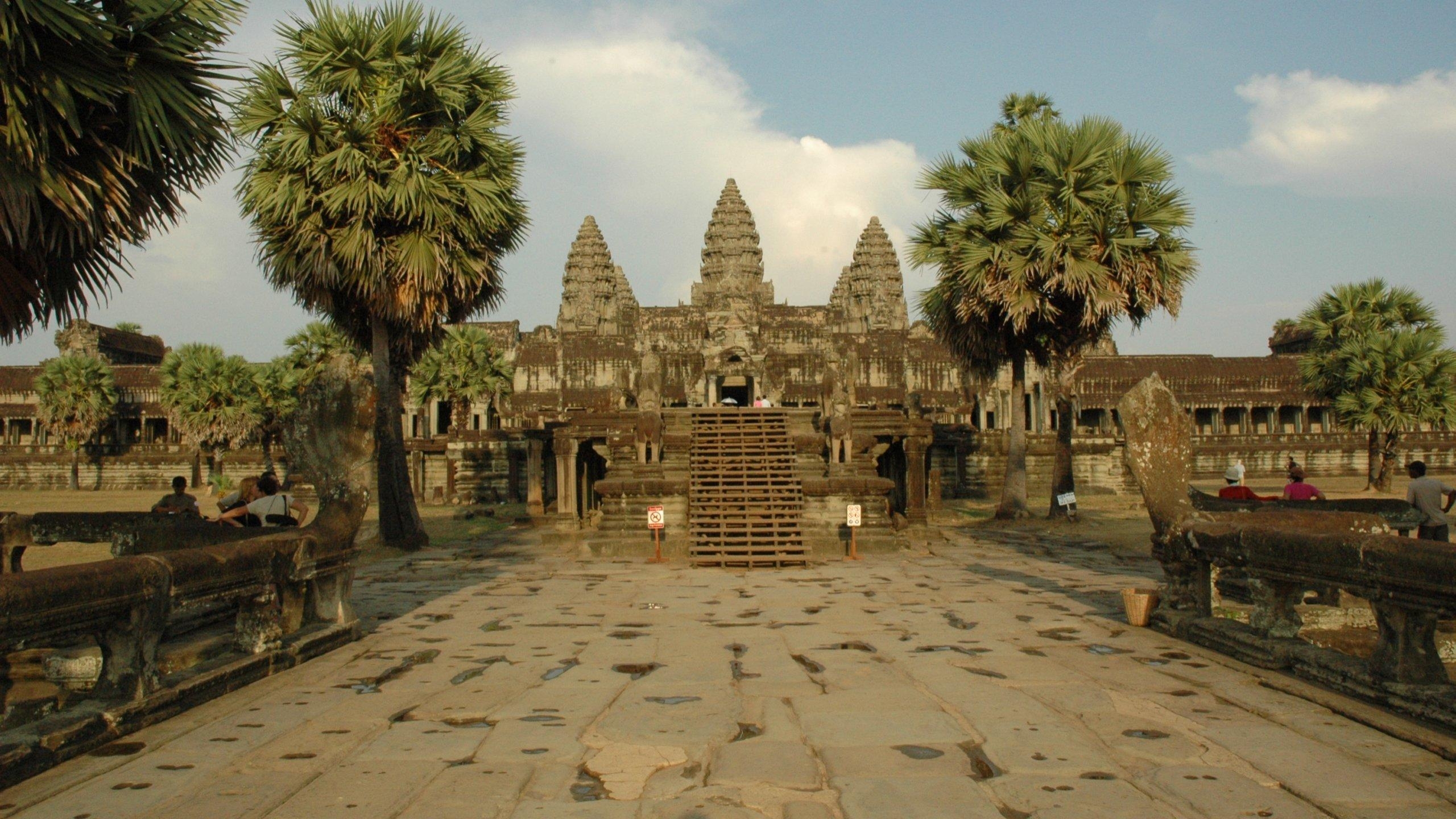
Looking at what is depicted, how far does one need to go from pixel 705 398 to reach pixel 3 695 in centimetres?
3980

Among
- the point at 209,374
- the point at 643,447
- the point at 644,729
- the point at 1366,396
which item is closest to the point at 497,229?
the point at 643,447

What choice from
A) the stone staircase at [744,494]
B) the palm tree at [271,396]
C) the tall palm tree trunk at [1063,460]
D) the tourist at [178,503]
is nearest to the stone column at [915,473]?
the stone staircase at [744,494]

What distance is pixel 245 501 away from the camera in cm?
1121

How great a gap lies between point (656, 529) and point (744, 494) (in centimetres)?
242

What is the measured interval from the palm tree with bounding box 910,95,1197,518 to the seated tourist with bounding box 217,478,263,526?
48.9 feet

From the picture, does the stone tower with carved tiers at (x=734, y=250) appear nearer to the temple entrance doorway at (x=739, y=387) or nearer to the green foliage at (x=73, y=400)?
the temple entrance doorway at (x=739, y=387)

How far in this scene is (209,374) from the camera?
143 ft

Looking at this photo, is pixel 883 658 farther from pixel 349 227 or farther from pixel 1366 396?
pixel 1366 396

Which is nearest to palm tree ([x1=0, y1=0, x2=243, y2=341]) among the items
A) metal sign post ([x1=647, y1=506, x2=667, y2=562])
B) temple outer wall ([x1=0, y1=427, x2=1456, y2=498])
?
metal sign post ([x1=647, y1=506, x2=667, y2=562])

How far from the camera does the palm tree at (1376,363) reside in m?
30.7

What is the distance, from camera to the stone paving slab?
471cm

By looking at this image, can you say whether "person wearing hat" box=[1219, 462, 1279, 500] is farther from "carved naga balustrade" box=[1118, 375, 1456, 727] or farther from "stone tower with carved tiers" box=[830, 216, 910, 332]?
"stone tower with carved tiers" box=[830, 216, 910, 332]

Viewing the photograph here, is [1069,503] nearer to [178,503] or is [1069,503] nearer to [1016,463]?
[1016,463]

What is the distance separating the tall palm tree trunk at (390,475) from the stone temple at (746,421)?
2956 mm
